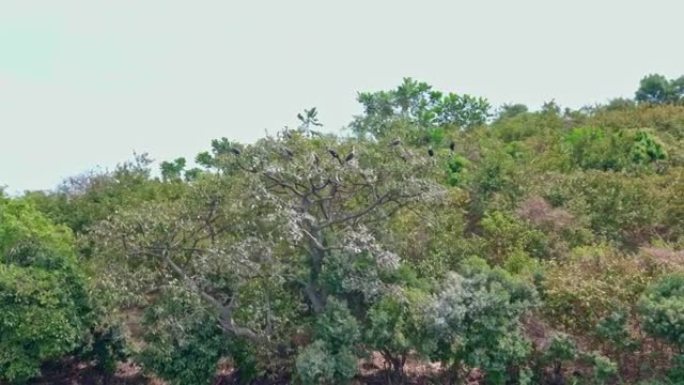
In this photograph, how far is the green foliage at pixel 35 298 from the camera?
16281mm

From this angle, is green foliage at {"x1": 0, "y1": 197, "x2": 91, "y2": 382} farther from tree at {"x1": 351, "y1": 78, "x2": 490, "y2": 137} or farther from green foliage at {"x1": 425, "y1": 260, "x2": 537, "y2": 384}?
tree at {"x1": 351, "y1": 78, "x2": 490, "y2": 137}

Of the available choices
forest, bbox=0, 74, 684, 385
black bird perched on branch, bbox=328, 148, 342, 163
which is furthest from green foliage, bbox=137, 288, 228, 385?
black bird perched on branch, bbox=328, 148, 342, 163

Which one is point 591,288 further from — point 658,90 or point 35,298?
point 658,90

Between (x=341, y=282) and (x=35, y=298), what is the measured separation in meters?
5.95

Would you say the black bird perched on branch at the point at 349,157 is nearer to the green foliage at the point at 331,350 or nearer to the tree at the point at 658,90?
the green foliage at the point at 331,350

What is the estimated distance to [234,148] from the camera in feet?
52.5

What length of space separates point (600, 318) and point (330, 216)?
5.25m

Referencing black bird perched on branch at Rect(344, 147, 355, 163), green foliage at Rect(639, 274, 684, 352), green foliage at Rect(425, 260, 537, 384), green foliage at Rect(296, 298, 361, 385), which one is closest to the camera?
green foliage at Rect(639, 274, 684, 352)

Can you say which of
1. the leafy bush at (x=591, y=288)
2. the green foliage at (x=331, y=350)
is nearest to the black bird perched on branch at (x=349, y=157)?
the green foliage at (x=331, y=350)

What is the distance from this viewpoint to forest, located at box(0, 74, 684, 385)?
50.0 ft

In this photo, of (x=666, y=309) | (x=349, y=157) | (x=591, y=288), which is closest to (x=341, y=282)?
(x=349, y=157)

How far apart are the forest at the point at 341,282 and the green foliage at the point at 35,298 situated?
0.12 ft

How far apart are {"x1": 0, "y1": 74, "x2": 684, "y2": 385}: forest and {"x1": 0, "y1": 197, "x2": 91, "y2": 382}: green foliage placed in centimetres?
4

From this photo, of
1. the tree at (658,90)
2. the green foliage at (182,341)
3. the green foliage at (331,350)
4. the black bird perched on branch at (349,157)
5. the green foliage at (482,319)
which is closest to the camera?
the green foliage at (482,319)
